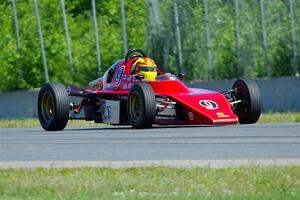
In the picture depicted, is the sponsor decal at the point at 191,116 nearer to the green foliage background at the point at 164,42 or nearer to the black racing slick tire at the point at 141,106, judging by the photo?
the black racing slick tire at the point at 141,106

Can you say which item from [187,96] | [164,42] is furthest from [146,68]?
[164,42]

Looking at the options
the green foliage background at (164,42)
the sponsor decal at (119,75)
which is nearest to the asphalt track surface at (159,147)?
the sponsor decal at (119,75)

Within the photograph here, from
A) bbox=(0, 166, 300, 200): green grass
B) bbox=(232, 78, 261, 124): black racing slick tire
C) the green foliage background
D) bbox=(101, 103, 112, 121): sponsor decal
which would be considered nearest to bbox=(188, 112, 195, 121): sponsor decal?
bbox=(232, 78, 261, 124): black racing slick tire

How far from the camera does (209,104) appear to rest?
20016 mm

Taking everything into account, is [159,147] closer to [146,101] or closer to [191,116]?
[146,101]

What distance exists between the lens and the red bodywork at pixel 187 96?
19.9m

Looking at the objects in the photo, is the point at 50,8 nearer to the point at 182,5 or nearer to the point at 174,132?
the point at 182,5

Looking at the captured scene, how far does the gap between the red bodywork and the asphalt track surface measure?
0.25m

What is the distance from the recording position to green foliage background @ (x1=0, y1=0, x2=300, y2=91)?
1233 inches

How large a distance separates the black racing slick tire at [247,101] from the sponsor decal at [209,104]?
1.39 metres

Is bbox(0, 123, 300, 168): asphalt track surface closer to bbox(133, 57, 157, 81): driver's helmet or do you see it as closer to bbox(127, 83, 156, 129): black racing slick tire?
bbox(127, 83, 156, 129): black racing slick tire

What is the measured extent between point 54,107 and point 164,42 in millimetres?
12495

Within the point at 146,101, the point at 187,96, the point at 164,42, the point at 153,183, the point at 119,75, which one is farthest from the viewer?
the point at 164,42

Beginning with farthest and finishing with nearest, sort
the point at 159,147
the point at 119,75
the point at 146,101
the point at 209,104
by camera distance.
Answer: the point at 119,75 → the point at 209,104 → the point at 146,101 → the point at 159,147
